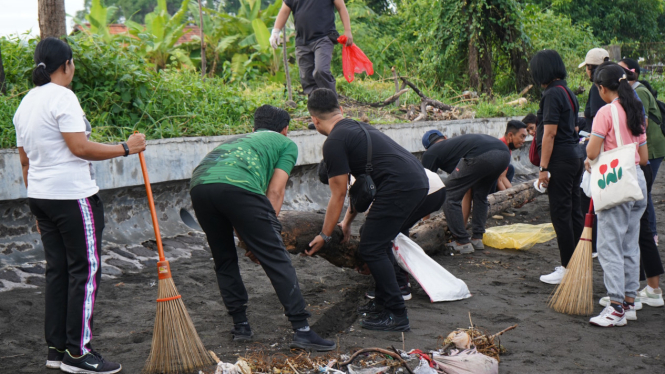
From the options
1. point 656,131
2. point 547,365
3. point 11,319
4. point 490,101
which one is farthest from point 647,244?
point 490,101

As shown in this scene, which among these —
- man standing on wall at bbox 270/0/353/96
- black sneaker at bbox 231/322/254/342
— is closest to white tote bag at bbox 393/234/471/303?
black sneaker at bbox 231/322/254/342

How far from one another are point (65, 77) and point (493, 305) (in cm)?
342

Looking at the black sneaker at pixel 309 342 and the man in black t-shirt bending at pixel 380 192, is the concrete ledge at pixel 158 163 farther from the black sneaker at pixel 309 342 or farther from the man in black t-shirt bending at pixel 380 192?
the black sneaker at pixel 309 342

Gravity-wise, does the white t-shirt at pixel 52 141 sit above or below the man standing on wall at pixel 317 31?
below

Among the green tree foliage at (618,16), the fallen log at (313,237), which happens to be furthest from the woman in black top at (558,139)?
the green tree foliage at (618,16)

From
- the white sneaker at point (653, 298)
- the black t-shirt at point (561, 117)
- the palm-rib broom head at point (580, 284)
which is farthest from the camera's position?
the black t-shirt at point (561, 117)

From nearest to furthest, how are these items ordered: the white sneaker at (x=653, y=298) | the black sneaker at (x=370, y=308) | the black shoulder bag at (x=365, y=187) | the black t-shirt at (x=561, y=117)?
1. the black shoulder bag at (x=365, y=187)
2. the black sneaker at (x=370, y=308)
3. the white sneaker at (x=653, y=298)
4. the black t-shirt at (x=561, y=117)

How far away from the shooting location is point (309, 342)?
11.9 feet

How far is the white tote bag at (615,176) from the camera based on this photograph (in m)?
4.01

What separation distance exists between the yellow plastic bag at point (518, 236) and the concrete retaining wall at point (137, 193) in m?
2.29

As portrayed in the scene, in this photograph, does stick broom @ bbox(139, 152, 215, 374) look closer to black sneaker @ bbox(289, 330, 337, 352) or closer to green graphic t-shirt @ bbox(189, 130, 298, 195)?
black sneaker @ bbox(289, 330, 337, 352)

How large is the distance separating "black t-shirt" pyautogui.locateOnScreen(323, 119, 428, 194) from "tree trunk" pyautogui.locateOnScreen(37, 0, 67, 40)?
430cm

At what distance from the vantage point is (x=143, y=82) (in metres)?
7.07

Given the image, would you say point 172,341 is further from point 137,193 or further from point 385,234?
point 137,193
